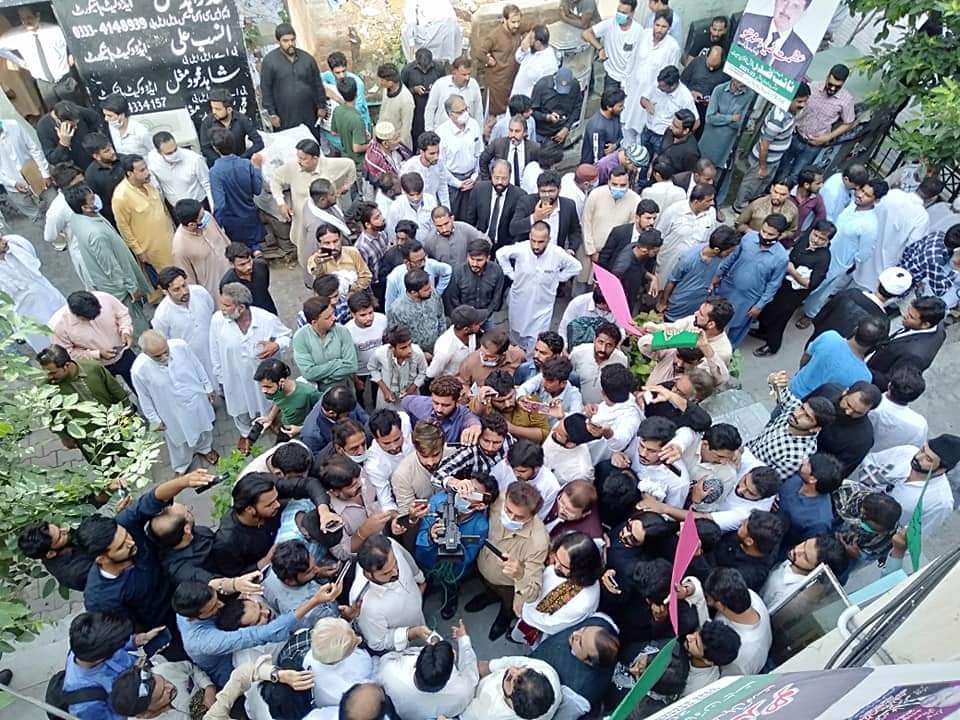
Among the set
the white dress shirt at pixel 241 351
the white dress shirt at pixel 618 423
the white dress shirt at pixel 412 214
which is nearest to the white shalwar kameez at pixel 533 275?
→ the white dress shirt at pixel 412 214

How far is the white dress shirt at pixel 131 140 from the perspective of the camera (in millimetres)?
6773

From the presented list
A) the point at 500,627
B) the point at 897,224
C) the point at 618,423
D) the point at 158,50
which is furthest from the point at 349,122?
the point at 897,224

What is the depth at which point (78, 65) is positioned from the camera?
6918mm

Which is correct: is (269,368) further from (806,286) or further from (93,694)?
(806,286)

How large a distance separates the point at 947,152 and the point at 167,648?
7.24 meters

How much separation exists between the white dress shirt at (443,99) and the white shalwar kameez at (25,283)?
3.89 meters

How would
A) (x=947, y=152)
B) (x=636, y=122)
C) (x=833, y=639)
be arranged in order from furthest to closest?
1. (x=636, y=122)
2. (x=947, y=152)
3. (x=833, y=639)

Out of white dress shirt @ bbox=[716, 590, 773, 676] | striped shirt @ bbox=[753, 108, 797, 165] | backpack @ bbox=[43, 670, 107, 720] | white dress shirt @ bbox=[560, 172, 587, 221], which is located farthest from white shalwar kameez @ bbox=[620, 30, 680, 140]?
backpack @ bbox=[43, 670, 107, 720]

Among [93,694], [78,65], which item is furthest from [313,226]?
[93,694]

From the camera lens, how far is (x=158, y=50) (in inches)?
279

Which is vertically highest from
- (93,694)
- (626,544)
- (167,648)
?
(626,544)

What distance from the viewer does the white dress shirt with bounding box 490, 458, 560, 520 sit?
13.9 ft

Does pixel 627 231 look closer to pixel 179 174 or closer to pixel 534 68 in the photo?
pixel 534 68

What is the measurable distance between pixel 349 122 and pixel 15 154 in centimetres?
312
